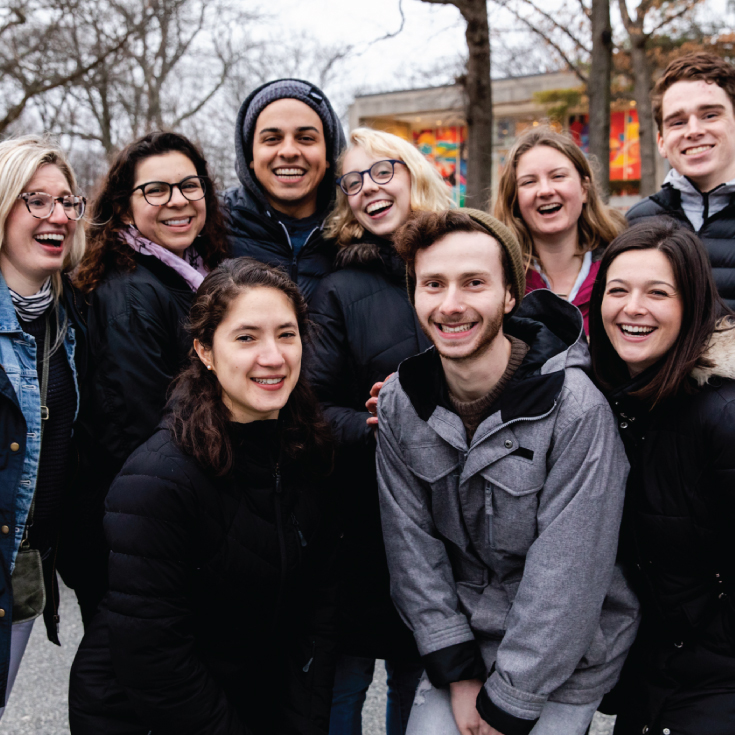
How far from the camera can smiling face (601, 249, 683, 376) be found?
2.22m

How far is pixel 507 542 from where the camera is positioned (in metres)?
2.29

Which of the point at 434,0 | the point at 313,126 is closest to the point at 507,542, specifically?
the point at 313,126

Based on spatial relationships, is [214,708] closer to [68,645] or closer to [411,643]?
[411,643]

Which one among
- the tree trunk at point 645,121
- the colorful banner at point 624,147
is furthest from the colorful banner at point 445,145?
the tree trunk at point 645,121

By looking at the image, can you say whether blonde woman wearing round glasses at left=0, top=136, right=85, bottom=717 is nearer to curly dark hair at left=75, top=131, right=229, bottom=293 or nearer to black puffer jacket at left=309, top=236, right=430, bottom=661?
curly dark hair at left=75, top=131, right=229, bottom=293

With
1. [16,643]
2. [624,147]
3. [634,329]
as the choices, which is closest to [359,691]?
[16,643]

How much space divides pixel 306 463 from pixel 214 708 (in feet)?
2.68

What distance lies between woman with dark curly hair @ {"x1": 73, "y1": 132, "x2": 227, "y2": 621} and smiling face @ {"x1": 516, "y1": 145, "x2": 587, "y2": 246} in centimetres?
143

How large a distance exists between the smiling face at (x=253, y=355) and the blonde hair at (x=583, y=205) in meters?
1.41

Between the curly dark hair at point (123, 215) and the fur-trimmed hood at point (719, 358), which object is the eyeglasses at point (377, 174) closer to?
the curly dark hair at point (123, 215)

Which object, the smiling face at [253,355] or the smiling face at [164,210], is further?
the smiling face at [164,210]

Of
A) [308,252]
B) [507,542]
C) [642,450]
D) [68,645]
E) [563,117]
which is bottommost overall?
[68,645]

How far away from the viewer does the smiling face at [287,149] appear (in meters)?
3.34

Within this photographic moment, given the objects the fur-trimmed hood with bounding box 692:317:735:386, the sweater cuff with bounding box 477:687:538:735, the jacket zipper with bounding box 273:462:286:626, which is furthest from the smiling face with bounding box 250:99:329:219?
the sweater cuff with bounding box 477:687:538:735
